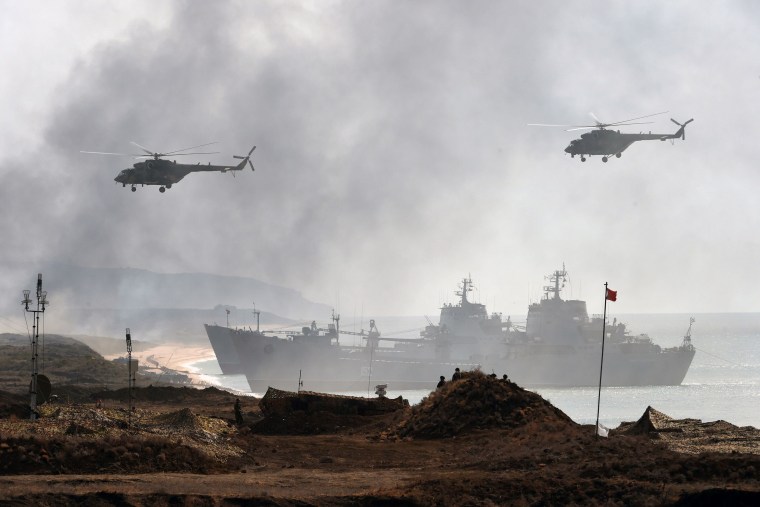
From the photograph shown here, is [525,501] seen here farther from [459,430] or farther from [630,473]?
[459,430]

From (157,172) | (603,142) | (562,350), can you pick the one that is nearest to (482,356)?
(562,350)

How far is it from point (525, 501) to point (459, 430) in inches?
370

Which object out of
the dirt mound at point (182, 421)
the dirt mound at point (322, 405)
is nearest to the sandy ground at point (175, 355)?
the dirt mound at point (322, 405)

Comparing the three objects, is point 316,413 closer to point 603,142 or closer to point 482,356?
point 603,142

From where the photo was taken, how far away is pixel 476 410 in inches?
1077

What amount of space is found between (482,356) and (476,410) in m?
88.7

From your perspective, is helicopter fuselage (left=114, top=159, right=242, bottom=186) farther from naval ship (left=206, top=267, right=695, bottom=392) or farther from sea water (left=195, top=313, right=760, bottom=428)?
naval ship (left=206, top=267, right=695, bottom=392)

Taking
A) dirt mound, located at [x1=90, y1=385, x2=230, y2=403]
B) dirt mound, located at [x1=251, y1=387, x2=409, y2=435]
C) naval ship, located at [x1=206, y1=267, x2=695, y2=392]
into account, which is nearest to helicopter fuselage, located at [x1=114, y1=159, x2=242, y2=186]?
dirt mound, located at [x1=90, y1=385, x2=230, y2=403]

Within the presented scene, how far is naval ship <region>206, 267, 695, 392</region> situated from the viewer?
4409 inches

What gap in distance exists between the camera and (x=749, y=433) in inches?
1021

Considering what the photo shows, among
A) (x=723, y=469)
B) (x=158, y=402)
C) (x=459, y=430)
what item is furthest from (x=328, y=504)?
(x=158, y=402)

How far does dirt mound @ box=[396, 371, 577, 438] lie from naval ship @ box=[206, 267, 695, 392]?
80.4 m

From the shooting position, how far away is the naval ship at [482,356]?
4409 inches

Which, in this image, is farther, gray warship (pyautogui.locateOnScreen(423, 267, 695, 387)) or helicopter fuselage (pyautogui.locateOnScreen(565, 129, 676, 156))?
gray warship (pyautogui.locateOnScreen(423, 267, 695, 387))
